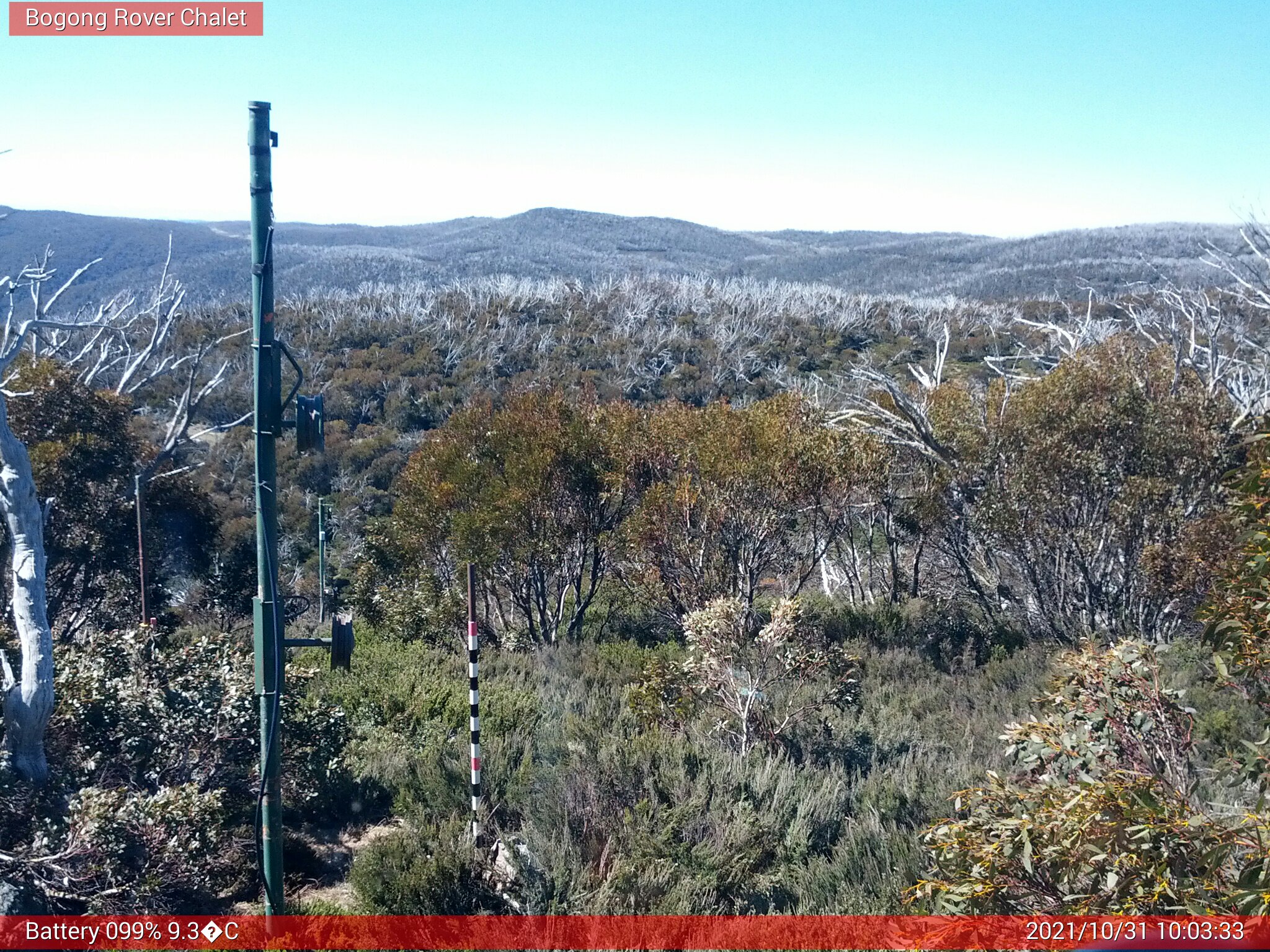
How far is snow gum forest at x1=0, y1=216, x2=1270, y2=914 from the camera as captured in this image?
4.34 metres

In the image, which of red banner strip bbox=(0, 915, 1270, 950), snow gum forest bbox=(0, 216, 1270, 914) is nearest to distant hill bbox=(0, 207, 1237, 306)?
snow gum forest bbox=(0, 216, 1270, 914)

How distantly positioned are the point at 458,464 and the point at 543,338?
2651cm

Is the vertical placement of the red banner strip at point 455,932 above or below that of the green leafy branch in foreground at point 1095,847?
below

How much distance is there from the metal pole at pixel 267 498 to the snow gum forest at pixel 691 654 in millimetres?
888

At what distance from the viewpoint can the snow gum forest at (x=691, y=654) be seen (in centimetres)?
434

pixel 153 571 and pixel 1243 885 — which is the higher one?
pixel 1243 885

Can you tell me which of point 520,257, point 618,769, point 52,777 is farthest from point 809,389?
point 520,257

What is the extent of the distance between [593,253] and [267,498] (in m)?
78.9

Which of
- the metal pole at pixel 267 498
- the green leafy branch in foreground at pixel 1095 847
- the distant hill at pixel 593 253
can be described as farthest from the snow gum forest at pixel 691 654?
the distant hill at pixel 593 253

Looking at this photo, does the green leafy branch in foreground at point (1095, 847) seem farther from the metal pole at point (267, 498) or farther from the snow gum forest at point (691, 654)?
the metal pole at point (267, 498)

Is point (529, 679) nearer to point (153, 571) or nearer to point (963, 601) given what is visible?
point (153, 571)

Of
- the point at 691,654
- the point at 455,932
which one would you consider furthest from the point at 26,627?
the point at 691,654

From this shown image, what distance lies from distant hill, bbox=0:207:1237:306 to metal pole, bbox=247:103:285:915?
38348 mm

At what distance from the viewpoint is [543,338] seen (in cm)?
3716
